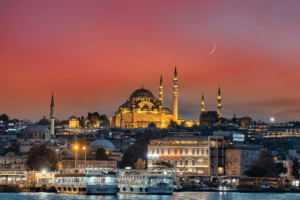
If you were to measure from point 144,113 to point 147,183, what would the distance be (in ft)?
293

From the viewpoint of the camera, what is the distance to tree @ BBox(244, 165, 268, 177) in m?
66.7

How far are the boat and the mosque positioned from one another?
269 ft

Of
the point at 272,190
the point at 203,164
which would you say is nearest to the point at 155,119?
the point at 203,164

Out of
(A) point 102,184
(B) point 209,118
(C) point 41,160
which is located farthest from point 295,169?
(B) point 209,118

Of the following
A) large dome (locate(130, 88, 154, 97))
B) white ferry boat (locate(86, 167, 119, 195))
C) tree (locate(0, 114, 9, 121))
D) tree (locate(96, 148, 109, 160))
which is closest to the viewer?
white ferry boat (locate(86, 167, 119, 195))

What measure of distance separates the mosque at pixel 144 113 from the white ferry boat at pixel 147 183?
80.6 m

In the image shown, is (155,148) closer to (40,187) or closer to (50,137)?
(40,187)

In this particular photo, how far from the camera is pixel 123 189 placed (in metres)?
55.4

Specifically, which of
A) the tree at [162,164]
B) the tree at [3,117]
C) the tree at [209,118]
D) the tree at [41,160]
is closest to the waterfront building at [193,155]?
the tree at [162,164]

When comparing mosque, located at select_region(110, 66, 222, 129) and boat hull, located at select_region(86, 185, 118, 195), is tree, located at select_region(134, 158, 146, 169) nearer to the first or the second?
boat hull, located at select_region(86, 185, 118, 195)

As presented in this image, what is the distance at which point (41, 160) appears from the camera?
249 ft

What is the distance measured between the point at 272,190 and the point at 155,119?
3273 inches

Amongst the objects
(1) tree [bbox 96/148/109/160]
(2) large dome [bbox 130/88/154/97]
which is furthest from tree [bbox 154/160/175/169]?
(2) large dome [bbox 130/88/154/97]

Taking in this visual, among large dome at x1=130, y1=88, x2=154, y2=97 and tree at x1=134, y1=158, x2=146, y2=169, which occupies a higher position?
large dome at x1=130, y1=88, x2=154, y2=97
